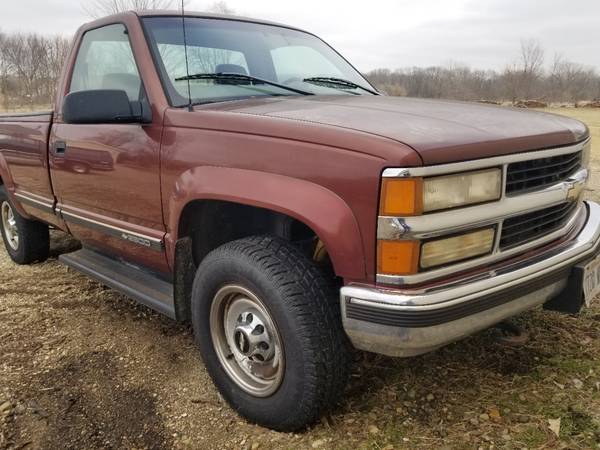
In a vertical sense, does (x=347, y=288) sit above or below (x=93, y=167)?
below

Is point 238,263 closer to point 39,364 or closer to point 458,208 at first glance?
point 458,208

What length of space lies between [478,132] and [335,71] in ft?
5.86

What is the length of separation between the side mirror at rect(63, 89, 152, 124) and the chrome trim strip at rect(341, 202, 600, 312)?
1503 mm

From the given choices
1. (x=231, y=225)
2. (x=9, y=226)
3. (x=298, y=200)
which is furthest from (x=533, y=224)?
(x=9, y=226)

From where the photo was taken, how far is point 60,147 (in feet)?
11.5

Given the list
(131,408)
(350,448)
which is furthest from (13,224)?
(350,448)

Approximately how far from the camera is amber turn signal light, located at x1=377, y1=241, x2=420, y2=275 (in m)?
1.85

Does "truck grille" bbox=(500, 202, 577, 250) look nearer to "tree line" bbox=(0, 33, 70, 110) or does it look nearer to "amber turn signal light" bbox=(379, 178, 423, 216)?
"amber turn signal light" bbox=(379, 178, 423, 216)

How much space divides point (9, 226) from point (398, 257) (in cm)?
444

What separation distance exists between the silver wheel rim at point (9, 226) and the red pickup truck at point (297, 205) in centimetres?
175

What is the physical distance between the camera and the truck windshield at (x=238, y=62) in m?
2.87

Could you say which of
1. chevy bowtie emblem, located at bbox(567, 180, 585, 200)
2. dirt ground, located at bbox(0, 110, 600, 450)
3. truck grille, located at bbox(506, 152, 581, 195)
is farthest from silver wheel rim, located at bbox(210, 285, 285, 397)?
chevy bowtie emblem, located at bbox(567, 180, 585, 200)

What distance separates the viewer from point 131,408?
8.48ft

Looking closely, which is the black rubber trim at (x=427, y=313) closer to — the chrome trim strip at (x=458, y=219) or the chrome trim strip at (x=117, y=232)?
the chrome trim strip at (x=458, y=219)
